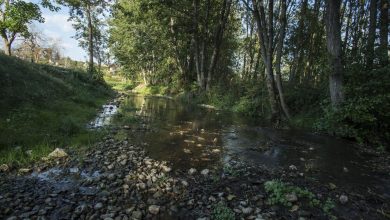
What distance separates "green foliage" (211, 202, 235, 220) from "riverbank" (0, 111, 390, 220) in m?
0.02

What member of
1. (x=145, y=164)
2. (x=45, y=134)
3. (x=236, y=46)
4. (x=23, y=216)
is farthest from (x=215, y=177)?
(x=236, y=46)

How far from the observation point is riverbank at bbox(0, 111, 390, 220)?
4625 millimetres

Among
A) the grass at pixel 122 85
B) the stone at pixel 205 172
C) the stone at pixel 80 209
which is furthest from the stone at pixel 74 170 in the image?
the grass at pixel 122 85

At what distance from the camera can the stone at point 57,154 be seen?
6.88m

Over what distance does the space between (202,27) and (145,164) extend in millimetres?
24181

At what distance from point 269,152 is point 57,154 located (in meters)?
6.11

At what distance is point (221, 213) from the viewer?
4.63 m

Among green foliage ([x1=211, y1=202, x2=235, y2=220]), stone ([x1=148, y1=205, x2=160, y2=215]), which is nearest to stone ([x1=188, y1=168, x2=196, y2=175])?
green foliage ([x1=211, y1=202, x2=235, y2=220])

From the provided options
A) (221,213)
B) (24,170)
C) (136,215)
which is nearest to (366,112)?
(221,213)

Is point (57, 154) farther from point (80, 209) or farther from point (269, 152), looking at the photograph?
point (269, 152)

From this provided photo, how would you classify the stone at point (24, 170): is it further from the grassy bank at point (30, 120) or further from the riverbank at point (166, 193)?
the grassy bank at point (30, 120)

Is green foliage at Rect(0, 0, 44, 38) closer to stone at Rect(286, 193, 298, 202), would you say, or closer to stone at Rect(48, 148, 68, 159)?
stone at Rect(48, 148, 68, 159)

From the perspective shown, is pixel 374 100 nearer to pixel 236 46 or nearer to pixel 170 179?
pixel 170 179

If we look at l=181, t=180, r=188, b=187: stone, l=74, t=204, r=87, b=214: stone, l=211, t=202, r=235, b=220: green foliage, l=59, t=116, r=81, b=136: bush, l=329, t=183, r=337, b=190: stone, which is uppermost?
l=59, t=116, r=81, b=136: bush
